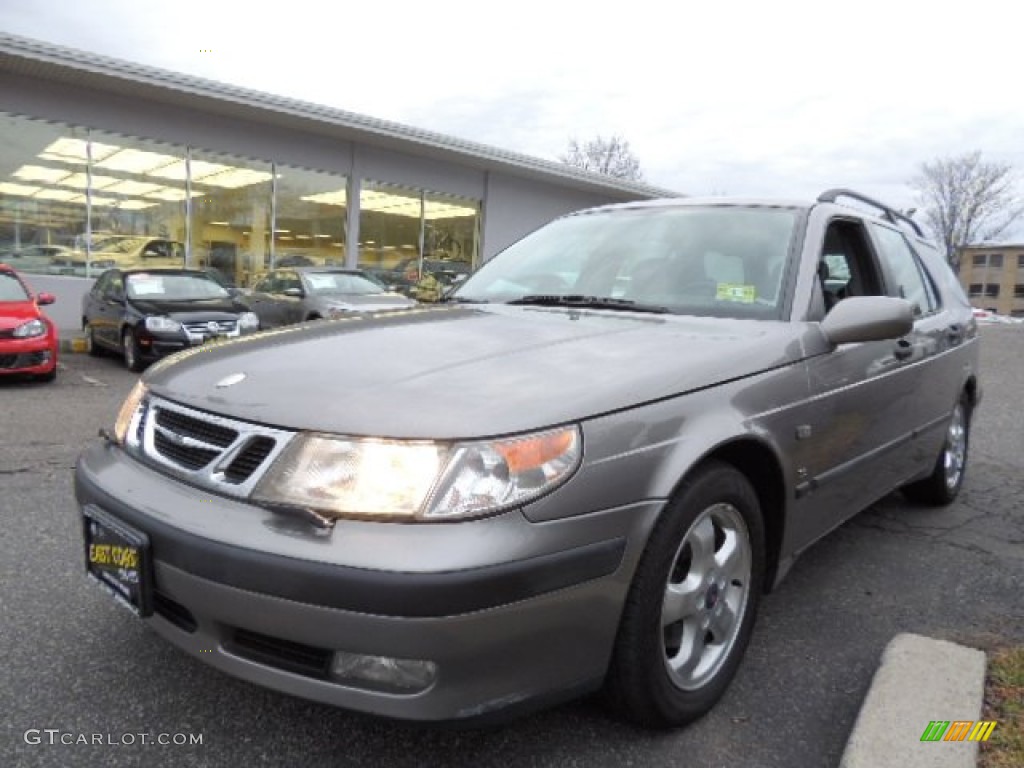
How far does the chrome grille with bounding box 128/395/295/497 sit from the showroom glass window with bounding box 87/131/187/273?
13.5m

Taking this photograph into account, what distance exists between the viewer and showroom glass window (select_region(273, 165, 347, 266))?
1639 cm

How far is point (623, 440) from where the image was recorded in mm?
1990

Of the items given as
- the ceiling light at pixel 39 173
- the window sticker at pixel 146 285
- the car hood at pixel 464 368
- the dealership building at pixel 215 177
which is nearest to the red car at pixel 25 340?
the window sticker at pixel 146 285

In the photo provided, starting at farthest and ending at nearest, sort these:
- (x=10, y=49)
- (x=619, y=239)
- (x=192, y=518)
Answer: (x=10, y=49), (x=619, y=239), (x=192, y=518)

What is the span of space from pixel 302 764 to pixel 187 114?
14.9 meters

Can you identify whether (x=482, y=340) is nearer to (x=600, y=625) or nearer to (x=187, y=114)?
(x=600, y=625)

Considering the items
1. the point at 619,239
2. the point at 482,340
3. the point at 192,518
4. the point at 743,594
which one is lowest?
the point at 743,594

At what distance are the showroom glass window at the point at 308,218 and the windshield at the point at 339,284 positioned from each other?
408cm

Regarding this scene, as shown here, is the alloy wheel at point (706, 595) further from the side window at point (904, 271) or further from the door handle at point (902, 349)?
the side window at point (904, 271)

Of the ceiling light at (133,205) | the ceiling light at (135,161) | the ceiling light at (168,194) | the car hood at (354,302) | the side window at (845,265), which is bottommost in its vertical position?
the car hood at (354,302)

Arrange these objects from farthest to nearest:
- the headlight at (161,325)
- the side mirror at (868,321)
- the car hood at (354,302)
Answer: the car hood at (354,302) < the headlight at (161,325) < the side mirror at (868,321)

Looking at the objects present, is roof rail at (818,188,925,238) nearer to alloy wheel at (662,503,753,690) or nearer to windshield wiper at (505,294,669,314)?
windshield wiper at (505,294,669,314)

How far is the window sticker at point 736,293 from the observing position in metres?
2.91

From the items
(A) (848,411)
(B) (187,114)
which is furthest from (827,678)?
(B) (187,114)
